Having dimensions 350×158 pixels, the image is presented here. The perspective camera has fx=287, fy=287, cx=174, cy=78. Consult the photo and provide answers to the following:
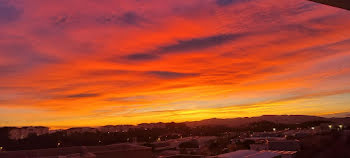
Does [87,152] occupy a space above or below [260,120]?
below

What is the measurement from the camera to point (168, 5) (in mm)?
6691

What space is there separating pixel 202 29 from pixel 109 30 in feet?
8.15

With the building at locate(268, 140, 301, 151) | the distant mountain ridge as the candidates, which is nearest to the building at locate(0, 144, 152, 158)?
the building at locate(268, 140, 301, 151)

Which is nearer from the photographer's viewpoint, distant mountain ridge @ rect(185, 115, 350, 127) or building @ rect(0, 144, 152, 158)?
building @ rect(0, 144, 152, 158)

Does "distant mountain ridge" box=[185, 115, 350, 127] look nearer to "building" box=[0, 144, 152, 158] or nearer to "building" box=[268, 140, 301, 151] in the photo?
"building" box=[268, 140, 301, 151]

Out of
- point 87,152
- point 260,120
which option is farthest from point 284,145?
point 260,120

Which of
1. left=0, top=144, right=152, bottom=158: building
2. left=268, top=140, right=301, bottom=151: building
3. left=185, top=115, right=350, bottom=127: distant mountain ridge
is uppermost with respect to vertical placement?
left=185, top=115, right=350, bottom=127: distant mountain ridge

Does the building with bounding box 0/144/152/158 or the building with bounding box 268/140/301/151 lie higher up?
the building with bounding box 0/144/152/158

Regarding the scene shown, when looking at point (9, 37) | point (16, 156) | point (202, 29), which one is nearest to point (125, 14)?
point (202, 29)

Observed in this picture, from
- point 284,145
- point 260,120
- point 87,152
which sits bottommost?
point 284,145

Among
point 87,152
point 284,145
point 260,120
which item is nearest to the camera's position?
point 87,152

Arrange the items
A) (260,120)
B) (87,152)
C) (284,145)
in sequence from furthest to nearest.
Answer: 1. (260,120)
2. (284,145)
3. (87,152)

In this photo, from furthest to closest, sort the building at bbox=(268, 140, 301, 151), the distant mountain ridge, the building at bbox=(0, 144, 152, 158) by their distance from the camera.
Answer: the distant mountain ridge < the building at bbox=(268, 140, 301, 151) < the building at bbox=(0, 144, 152, 158)

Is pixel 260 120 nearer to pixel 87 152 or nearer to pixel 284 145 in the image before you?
pixel 284 145
